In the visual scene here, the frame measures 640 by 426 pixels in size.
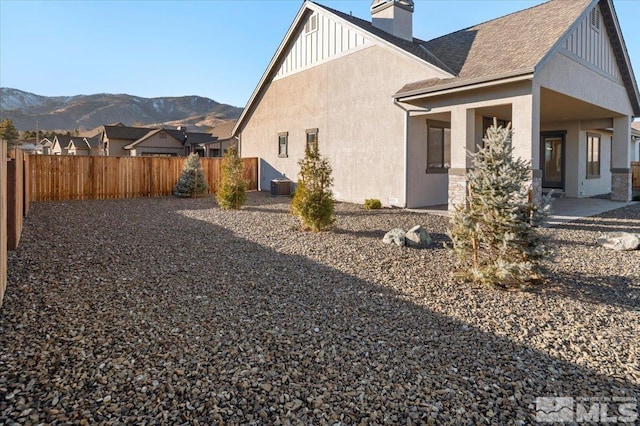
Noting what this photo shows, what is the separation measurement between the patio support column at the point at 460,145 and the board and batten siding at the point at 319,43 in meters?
4.96

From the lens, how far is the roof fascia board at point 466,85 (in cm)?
914

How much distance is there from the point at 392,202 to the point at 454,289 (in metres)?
8.14

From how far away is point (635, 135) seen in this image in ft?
75.6

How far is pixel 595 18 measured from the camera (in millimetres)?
13000

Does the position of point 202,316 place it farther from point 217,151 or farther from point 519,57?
point 217,151

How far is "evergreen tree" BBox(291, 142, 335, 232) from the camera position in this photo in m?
8.97

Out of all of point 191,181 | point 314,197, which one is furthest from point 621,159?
point 191,181

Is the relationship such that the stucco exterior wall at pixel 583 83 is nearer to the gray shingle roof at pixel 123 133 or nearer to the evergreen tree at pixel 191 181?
the evergreen tree at pixel 191 181

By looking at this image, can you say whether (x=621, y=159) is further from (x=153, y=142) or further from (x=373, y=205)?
(x=153, y=142)

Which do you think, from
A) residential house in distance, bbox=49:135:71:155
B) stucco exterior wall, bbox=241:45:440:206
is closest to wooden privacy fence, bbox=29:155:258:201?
stucco exterior wall, bbox=241:45:440:206

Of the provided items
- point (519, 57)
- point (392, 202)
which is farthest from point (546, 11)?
point (392, 202)

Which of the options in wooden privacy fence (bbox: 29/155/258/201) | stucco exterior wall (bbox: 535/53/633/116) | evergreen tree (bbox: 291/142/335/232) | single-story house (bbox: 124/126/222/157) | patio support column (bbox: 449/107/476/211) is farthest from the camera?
single-story house (bbox: 124/126/222/157)

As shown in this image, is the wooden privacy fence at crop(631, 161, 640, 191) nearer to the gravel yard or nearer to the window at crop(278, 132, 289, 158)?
the gravel yard

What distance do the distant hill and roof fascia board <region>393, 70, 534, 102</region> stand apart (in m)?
82.2
